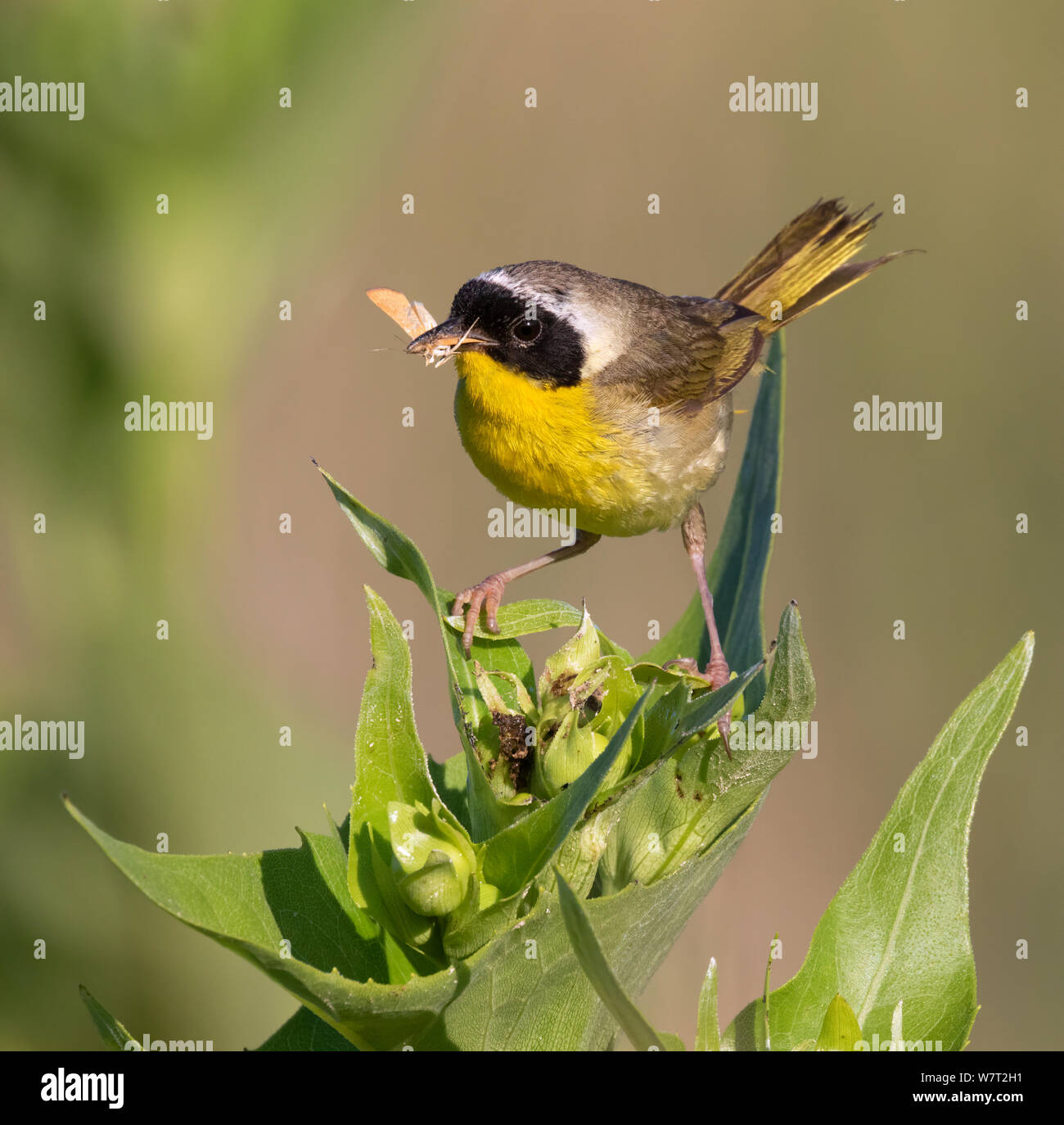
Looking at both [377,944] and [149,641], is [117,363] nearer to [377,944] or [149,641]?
[149,641]

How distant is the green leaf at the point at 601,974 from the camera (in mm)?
1084

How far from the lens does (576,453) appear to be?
2.15 meters

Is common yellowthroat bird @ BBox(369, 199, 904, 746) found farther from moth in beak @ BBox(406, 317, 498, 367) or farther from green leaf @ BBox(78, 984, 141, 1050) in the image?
green leaf @ BBox(78, 984, 141, 1050)

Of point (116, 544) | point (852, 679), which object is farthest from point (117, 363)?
point (852, 679)

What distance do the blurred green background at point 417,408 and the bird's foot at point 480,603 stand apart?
1.93 feet

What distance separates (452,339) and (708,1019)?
1.11 m

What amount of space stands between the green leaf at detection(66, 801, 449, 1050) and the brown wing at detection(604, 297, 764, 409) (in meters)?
1.25

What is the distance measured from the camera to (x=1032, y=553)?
16.0 feet

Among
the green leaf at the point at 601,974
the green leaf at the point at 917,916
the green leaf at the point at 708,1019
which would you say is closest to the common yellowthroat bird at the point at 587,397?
the green leaf at the point at 917,916

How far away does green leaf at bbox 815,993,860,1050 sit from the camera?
55.4 inches

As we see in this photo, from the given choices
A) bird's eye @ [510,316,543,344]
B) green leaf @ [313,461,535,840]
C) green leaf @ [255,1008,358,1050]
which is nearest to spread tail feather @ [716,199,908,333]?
bird's eye @ [510,316,543,344]

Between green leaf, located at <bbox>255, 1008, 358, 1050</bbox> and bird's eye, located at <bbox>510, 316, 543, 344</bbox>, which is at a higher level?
bird's eye, located at <bbox>510, 316, 543, 344</bbox>

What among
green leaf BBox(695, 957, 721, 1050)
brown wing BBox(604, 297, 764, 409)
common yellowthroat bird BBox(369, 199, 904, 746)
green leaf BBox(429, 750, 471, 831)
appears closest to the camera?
green leaf BBox(695, 957, 721, 1050)

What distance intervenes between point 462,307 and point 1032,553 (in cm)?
381
